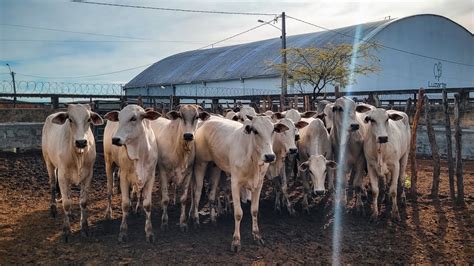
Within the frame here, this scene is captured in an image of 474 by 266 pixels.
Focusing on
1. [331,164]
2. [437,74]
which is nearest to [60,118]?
[331,164]

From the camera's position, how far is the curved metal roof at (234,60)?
31047 millimetres

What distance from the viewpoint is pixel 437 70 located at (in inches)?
1275

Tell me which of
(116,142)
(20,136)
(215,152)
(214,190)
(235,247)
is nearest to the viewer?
(116,142)

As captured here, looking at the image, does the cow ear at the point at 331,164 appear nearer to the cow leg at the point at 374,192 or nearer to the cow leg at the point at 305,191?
the cow leg at the point at 374,192

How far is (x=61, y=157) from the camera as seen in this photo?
652cm

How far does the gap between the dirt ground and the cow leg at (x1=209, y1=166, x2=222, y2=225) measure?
6.7 inches

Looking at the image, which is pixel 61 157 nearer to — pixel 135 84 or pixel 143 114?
pixel 143 114

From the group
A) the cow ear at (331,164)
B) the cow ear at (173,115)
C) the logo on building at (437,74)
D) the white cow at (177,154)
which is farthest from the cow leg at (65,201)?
the logo on building at (437,74)

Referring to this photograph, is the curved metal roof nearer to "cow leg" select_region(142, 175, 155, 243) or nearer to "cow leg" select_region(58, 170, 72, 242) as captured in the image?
→ "cow leg" select_region(142, 175, 155, 243)

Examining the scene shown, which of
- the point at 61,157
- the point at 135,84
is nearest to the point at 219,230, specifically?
the point at 61,157

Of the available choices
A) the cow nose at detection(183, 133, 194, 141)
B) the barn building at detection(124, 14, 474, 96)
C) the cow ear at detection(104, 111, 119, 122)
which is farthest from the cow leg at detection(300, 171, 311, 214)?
the barn building at detection(124, 14, 474, 96)

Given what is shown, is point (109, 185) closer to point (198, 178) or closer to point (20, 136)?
point (198, 178)

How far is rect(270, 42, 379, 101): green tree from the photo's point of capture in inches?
888

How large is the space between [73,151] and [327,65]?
18.3 meters
